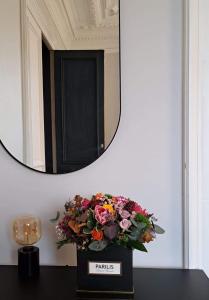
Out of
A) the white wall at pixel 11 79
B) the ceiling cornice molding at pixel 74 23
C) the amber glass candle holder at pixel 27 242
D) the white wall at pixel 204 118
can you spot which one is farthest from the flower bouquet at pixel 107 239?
the ceiling cornice molding at pixel 74 23

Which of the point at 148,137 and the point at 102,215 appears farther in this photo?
the point at 148,137

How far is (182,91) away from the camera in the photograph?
1.39m

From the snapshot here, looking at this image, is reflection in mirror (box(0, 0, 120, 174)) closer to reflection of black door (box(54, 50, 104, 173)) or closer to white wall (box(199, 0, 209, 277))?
reflection of black door (box(54, 50, 104, 173))

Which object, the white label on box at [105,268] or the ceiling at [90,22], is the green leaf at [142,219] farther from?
the ceiling at [90,22]

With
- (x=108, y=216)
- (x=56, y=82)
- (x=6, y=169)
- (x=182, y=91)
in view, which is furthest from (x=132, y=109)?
(x=6, y=169)

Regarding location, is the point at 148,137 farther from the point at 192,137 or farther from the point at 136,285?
the point at 136,285

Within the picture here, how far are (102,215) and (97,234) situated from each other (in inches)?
2.6

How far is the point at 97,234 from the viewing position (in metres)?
1.07

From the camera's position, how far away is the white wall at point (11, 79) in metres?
1.43

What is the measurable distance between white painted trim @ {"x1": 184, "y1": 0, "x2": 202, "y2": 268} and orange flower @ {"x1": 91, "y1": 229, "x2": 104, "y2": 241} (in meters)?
0.48

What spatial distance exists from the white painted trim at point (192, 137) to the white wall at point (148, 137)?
43mm

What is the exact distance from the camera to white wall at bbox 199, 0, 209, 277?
137 cm

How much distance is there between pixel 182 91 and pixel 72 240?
0.80m

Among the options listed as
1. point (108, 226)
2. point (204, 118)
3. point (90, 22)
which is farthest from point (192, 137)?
point (90, 22)
